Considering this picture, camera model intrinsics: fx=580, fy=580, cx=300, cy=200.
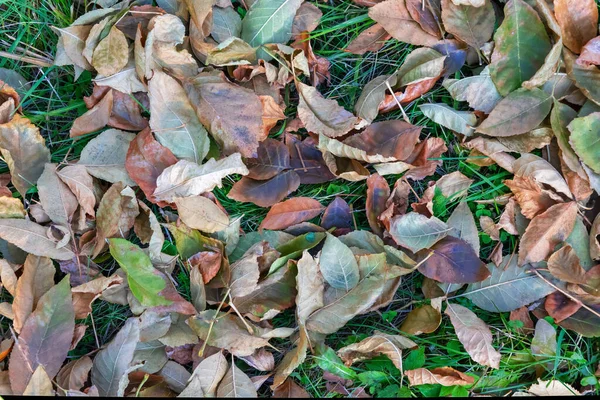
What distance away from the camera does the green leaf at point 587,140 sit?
1.69 m

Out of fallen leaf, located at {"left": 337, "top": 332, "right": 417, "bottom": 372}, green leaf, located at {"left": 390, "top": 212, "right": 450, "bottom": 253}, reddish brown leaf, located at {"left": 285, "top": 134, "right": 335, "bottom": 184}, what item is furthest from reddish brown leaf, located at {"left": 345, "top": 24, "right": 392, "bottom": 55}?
fallen leaf, located at {"left": 337, "top": 332, "right": 417, "bottom": 372}

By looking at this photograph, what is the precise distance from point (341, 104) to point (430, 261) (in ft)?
1.91

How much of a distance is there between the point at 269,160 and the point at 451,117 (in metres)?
0.58

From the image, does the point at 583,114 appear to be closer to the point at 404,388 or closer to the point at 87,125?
the point at 404,388

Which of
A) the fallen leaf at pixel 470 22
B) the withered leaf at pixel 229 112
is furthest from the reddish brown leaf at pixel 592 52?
the withered leaf at pixel 229 112

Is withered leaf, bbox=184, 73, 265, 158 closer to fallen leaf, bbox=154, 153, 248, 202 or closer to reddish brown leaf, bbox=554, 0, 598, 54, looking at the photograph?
fallen leaf, bbox=154, 153, 248, 202

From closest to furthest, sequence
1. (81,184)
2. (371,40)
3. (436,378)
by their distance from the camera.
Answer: (436,378) < (81,184) < (371,40)

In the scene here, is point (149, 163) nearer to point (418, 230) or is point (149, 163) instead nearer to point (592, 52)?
point (418, 230)

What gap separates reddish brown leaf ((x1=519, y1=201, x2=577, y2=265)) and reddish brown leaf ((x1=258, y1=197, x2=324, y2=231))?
2.05 feet

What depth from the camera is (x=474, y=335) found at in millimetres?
1685

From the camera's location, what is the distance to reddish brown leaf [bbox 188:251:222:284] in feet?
5.66

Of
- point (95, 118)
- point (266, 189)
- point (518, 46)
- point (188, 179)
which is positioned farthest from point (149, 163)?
point (518, 46)

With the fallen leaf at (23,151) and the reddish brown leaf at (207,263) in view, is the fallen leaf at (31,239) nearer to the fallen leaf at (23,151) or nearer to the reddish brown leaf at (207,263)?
the fallen leaf at (23,151)

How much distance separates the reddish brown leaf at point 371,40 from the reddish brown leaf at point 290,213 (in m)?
0.51
